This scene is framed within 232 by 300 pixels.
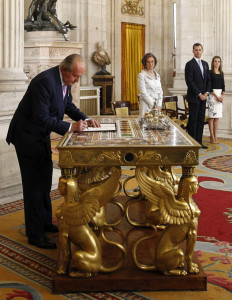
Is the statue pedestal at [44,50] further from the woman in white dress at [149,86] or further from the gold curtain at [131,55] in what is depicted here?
the gold curtain at [131,55]

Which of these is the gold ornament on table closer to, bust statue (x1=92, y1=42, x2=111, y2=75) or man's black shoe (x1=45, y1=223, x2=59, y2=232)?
man's black shoe (x1=45, y1=223, x2=59, y2=232)

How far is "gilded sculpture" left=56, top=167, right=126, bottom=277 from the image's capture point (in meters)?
3.40

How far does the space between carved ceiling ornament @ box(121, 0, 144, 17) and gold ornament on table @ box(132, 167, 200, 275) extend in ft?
45.7

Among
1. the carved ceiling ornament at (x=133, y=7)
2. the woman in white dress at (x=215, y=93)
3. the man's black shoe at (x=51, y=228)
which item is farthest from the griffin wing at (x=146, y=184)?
the carved ceiling ornament at (x=133, y=7)

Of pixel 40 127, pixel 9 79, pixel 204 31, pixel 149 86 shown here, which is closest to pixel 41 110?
pixel 40 127

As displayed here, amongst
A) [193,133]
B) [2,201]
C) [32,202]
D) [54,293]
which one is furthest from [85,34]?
[54,293]

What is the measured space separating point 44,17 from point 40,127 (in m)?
7.53

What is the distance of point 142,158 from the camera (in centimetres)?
334

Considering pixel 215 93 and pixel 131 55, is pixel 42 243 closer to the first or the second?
pixel 215 93

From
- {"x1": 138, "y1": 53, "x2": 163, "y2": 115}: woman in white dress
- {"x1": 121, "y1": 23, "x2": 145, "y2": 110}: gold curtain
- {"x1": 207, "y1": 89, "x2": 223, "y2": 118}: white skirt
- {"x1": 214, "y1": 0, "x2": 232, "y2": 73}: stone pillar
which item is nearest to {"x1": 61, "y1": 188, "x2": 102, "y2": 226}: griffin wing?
{"x1": 138, "y1": 53, "x2": 163, "y2": 115}: woman in white dress

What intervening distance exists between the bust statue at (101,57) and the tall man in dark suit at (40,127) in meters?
10.1

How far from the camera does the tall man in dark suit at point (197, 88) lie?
8.66 m

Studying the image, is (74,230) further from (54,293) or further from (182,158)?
(182,158)

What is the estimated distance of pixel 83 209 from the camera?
340cm
